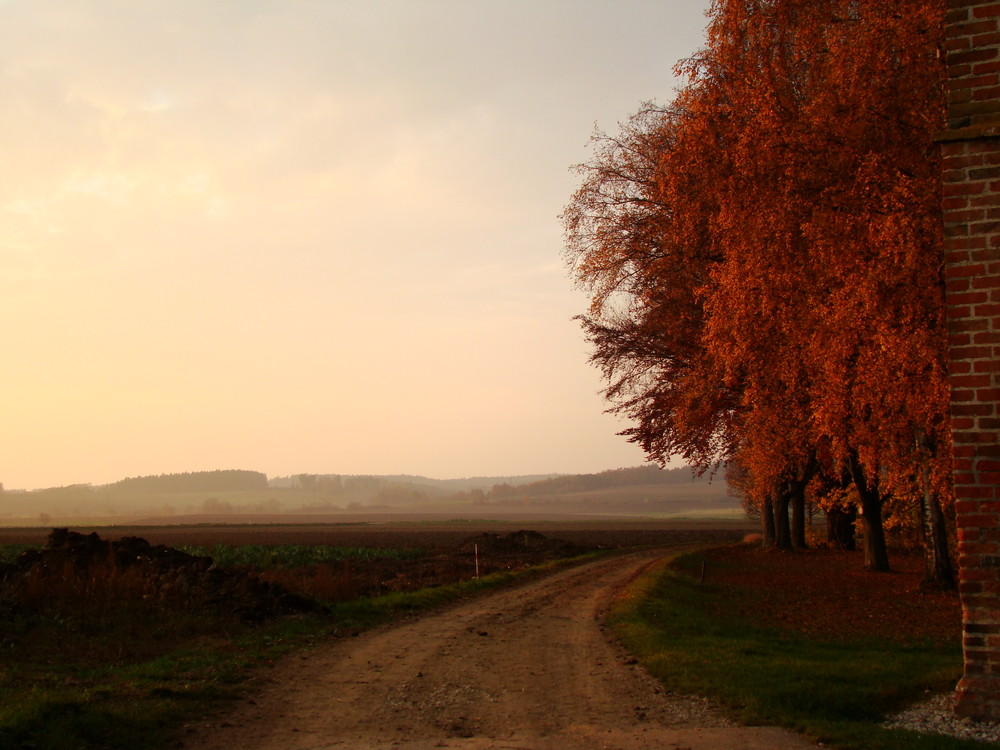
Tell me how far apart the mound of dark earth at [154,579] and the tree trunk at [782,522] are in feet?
81.0

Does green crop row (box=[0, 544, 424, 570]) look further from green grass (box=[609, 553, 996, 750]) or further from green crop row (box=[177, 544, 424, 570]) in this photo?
green grass (box=[609, 553, 996, 750])

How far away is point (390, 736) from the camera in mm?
7781

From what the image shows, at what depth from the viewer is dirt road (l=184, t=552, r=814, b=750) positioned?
7605 mm

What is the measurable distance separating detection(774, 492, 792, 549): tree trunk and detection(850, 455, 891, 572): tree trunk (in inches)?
351

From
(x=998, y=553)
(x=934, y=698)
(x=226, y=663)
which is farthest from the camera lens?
(x=226, y=663)

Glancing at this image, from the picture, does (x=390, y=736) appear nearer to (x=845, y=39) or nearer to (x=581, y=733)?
(x=581, y=733)

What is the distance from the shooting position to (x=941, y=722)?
300 inches

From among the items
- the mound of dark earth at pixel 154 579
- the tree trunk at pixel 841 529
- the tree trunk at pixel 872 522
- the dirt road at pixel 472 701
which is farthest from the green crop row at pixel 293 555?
the dirt road at pixel 472 701

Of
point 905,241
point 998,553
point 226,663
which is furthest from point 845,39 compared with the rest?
point 226,663

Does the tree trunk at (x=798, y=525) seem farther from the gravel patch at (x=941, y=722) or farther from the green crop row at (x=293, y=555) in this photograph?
the gravel patch at (x=941, y=722)

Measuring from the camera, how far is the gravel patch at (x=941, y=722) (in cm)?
718

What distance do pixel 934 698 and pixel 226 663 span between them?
8824mm

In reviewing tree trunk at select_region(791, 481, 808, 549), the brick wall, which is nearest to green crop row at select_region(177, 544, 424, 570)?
tree trunk at select_region(791, 481, 808, 549)

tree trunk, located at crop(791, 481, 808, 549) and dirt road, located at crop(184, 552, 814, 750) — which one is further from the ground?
dirt road, located at crop(184, 552, 814, 750)
